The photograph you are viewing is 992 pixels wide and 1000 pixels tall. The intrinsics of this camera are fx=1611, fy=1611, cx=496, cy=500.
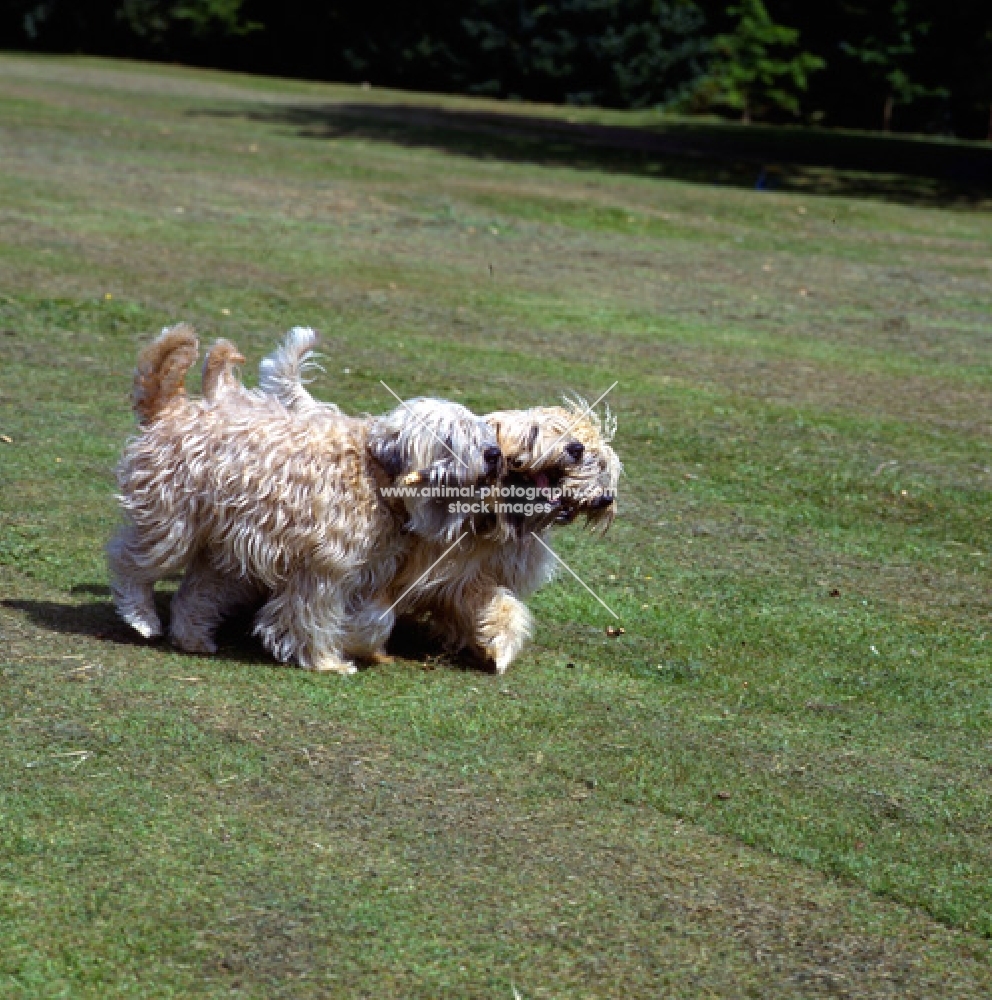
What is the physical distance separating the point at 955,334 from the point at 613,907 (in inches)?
435

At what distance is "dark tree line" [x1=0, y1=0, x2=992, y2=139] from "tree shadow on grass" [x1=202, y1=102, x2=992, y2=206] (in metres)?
6.32

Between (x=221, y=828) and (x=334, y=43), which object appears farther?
(x=334, y=43)

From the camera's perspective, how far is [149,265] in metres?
14.7

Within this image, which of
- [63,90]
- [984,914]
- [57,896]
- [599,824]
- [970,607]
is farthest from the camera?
[63,90]

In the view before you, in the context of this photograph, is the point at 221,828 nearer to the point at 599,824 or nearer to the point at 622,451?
the point at 599,824

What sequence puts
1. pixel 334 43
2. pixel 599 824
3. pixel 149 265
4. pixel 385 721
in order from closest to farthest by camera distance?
pixel 599 824 → pixel 385 721 → pixel 149 265 → pixel 334 43

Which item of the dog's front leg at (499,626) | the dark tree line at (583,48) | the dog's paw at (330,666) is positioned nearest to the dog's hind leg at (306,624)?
the dog's paw at (330,666)

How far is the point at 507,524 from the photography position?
244 inches

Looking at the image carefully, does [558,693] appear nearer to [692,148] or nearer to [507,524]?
[507,524]

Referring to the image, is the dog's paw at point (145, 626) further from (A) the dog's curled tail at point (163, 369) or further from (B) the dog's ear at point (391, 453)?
(B) the dog's ear at point (391, 453)

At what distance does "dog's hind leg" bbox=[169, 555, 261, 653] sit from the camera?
6.37 metres

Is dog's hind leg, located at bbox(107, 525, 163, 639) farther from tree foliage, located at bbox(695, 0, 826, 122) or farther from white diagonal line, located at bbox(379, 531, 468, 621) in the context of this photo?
tree foliage, located at bbox(695, 0, 826, 122)

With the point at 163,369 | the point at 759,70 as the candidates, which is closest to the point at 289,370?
the point at 163,369

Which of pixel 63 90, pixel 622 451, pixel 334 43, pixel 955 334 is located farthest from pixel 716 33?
pixel 622 451
